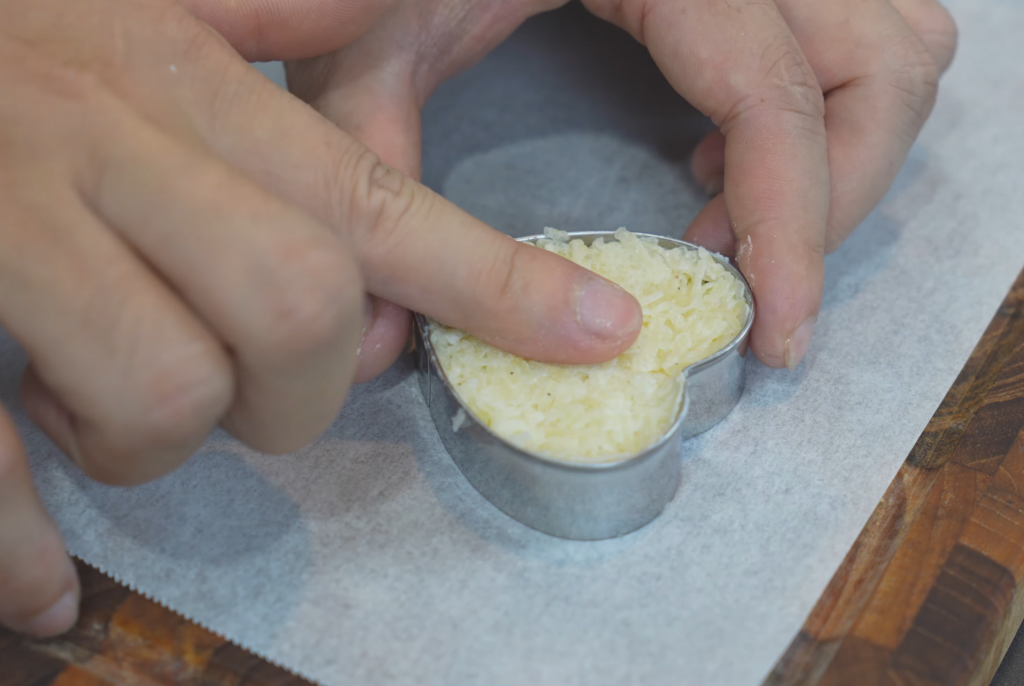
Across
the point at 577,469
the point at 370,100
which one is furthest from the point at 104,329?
the point at 370,100

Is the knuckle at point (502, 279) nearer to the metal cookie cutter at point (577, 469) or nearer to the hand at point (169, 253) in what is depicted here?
the hand at point (169, 253)

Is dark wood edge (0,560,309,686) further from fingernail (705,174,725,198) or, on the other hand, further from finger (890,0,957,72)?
finger (890,0,957,72)

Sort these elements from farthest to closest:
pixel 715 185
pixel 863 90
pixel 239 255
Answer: pixel 715 185, pixel 863 90, pixel 239 255

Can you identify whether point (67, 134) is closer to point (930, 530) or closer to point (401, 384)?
point (401, 384)

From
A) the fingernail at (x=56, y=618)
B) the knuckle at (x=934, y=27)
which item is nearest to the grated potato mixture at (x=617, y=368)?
the fingernail at (x=56, y=618)

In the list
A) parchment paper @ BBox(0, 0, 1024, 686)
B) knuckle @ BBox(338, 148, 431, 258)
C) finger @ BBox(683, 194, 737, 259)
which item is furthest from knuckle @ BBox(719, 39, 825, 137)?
knuckle @ BBox(338, 148, 431, 258)

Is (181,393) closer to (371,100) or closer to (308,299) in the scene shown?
(308,299)
